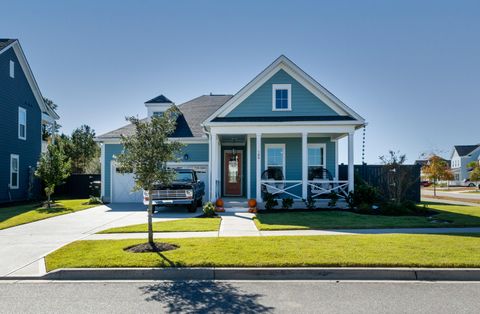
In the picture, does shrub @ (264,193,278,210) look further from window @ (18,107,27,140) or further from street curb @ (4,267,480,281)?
window @ (18,107,27,140)

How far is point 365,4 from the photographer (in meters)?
13.0

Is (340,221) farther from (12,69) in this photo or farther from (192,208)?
(12,69)

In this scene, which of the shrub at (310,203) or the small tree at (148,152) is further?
the shrub at (310,203)

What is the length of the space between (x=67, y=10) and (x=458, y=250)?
50.1ft

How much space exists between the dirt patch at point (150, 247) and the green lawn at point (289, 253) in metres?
0.20

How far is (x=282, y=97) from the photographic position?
16.2 m

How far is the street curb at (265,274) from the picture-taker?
19.3 ft

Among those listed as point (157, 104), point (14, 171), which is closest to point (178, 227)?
point (157, 104)

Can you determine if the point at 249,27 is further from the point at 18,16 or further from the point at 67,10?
the point at 18,16

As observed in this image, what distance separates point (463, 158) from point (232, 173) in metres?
67.8

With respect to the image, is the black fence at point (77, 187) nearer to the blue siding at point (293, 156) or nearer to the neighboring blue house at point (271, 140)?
the neighboring blue house at point (271, 140)

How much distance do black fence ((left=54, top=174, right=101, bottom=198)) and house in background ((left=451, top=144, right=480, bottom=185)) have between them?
6967 centimetres

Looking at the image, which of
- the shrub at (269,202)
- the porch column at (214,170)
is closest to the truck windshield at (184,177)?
the porch column at (214,170)

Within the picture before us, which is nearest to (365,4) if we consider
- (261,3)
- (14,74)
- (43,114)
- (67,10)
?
(261,3)
